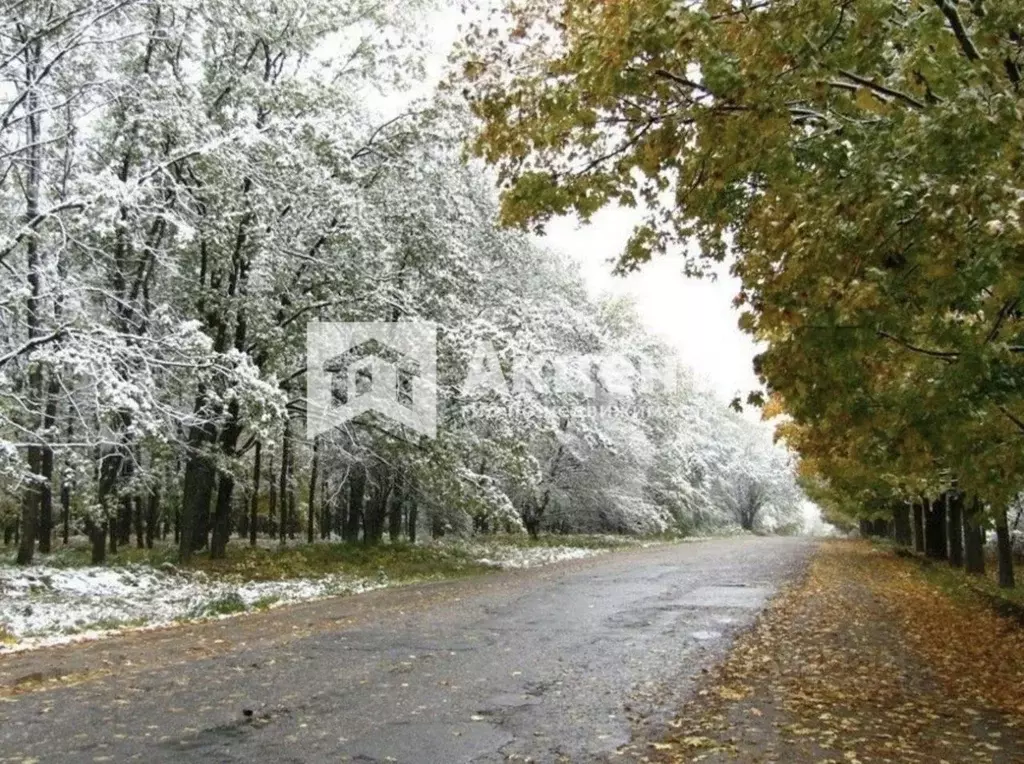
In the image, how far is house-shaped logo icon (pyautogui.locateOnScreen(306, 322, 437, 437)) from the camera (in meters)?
21.5

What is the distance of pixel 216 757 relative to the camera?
5637 millimetres

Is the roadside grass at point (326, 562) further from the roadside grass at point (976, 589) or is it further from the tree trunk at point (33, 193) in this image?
the roadside grass at point (976, 589)

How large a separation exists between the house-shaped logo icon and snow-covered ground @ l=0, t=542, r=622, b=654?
13.9 ft

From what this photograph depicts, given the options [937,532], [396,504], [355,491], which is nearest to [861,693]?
[355,491]

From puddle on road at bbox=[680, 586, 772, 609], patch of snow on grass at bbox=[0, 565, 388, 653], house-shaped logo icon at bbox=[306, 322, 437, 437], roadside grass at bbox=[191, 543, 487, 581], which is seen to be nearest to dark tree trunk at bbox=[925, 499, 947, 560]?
puddle on road at bbox=[680, 586, 772, 609]

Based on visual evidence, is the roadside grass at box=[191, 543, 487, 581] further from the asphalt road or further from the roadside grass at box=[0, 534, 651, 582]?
the asphalt road

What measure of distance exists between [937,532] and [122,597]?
975 inches

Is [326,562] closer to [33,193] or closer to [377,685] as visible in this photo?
[33,193]

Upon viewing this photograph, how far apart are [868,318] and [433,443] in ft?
55.9

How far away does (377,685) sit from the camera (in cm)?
791

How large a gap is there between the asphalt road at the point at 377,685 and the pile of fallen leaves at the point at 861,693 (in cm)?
47

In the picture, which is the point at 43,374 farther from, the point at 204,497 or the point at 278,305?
the point at 204,497

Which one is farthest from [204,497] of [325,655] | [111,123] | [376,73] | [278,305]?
[325,655]

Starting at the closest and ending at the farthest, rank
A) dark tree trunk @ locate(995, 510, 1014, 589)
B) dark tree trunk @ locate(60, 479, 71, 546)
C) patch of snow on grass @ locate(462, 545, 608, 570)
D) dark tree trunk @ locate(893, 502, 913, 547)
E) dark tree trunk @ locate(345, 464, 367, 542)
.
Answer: dark tree trunk @ locate(995, 510, 1014, 589), dark tree trunk @ locate(60, 479, 71, 546), patch of snow on grass @ locate(462, 545, 608, 570), dark tree trunk @ locate(345, 464, 367, 542), dark tree trunk @ locate(893, 502, 913, 547)
